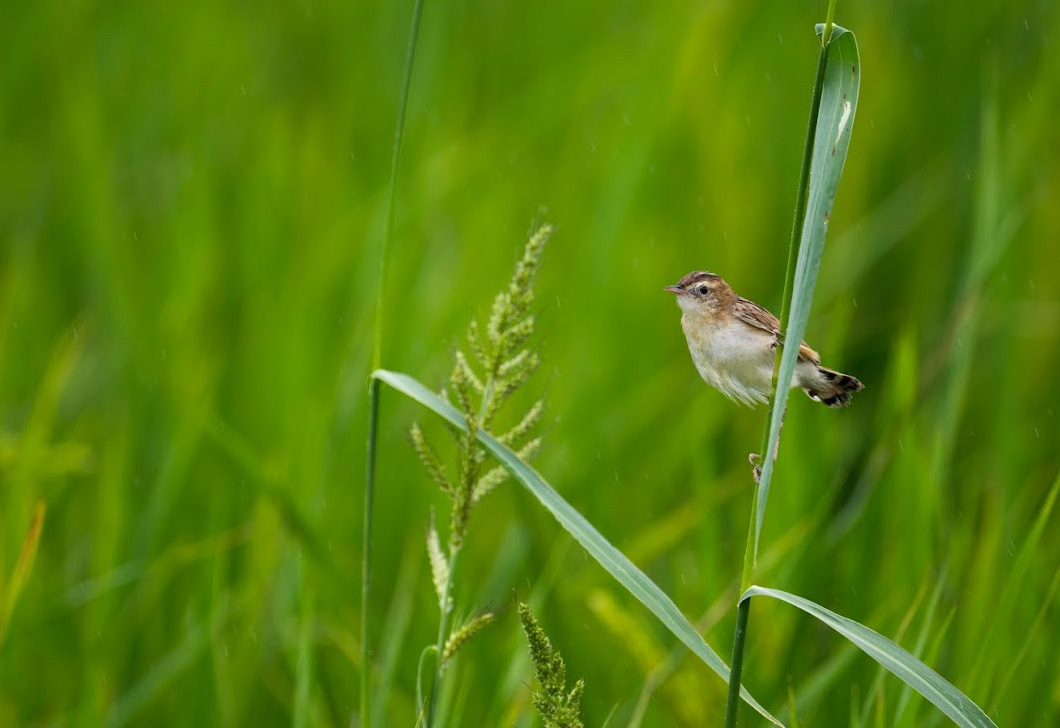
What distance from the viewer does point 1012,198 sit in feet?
8.46

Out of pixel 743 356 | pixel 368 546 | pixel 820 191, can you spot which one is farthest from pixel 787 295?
pixel 368 546

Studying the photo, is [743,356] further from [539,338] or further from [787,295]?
[539,338]

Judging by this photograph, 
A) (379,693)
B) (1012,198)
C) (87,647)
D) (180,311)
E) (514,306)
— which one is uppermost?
(1012,198)

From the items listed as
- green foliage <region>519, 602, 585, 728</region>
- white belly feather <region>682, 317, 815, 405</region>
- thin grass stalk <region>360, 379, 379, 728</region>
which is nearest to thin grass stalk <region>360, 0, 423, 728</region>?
thin grass stalk <region>360, 379, 379, 728</region>

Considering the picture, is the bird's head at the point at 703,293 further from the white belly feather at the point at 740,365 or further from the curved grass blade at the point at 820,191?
the curved grass blade at the point at 820,191

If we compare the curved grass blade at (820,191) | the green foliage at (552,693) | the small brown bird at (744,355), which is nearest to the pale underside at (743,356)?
the small brown bird at (744,355)

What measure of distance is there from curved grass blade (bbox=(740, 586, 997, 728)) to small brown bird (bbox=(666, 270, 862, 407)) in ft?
1.00

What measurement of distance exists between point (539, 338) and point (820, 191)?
2.23 meters

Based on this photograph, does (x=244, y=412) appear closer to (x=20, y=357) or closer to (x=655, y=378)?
(x=20, y=357)

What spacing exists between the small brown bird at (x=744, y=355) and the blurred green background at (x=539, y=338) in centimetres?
44

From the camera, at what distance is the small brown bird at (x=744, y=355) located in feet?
4.56

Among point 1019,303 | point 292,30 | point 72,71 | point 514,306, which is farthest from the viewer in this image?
point 292,30

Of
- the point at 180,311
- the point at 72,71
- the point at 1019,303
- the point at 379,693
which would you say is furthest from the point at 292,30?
the point at 379,693

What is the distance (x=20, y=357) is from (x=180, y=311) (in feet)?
1.51
